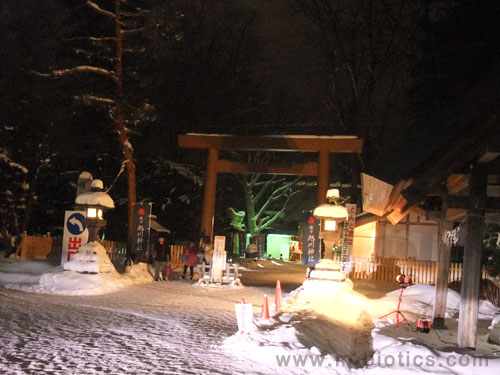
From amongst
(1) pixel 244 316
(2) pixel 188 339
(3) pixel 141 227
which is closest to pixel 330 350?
(1) pixel 244 316

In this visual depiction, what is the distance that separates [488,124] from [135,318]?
811 cm

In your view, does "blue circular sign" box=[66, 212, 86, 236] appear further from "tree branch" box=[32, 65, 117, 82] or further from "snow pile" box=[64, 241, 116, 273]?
"tree branch" box=[32, 65, 117, 82]

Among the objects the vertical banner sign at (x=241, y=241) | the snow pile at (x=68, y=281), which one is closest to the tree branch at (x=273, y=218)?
the vertical banner sign at (x=241, y=241)

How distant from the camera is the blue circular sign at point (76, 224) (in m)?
20.1

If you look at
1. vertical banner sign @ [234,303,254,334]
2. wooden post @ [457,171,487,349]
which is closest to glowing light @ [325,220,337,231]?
wooden post @ [457,171,487,349]

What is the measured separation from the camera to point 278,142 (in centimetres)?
2373

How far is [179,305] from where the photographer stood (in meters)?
13.9

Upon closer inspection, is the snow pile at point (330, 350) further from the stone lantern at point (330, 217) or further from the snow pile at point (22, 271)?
the snow pile at point (22, 271)

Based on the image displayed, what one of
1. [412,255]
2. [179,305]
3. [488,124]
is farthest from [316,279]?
[412,255]

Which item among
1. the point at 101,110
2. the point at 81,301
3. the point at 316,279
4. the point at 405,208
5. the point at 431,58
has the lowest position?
the point at 81,301

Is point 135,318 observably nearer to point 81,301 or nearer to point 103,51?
point 81,301

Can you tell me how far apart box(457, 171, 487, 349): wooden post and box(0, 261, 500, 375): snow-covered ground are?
15.3 inches

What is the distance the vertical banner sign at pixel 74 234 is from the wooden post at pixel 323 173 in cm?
1026

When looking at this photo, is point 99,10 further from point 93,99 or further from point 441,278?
point 441,278
